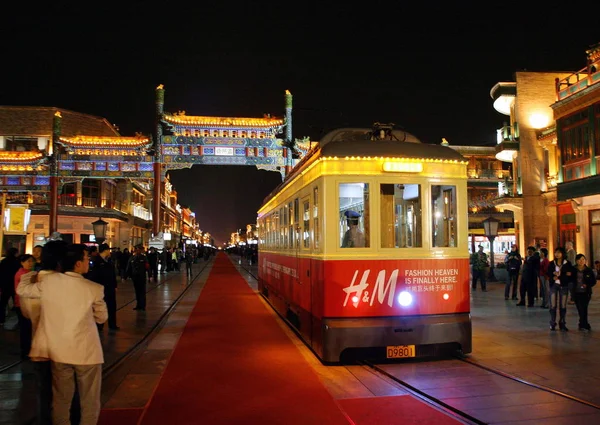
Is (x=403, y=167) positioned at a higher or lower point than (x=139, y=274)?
higher

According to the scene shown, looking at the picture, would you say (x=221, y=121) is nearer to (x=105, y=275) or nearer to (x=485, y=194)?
(x=105, y=275)

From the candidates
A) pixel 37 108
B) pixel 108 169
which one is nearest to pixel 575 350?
pixel 108 169

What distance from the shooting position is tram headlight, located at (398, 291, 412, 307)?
25.1 ft

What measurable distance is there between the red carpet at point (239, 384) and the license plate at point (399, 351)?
1.19 metres

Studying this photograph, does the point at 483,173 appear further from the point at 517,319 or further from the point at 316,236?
the point at 316,236

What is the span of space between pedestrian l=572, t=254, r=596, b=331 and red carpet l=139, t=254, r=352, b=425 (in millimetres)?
5753

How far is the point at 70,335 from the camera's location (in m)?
4.12

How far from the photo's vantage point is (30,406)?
596 cm

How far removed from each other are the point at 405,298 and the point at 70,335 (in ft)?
16.0

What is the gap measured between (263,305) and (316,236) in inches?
349

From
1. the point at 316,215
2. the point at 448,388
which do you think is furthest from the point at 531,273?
the point at 448,388

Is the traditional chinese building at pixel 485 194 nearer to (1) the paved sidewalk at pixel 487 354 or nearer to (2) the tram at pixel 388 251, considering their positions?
(1) the paved sidewalk at pixel 487 354

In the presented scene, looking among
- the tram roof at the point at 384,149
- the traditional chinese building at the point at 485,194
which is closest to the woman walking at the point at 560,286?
the tram roof at the point at 384,149

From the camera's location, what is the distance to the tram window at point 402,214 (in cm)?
781
